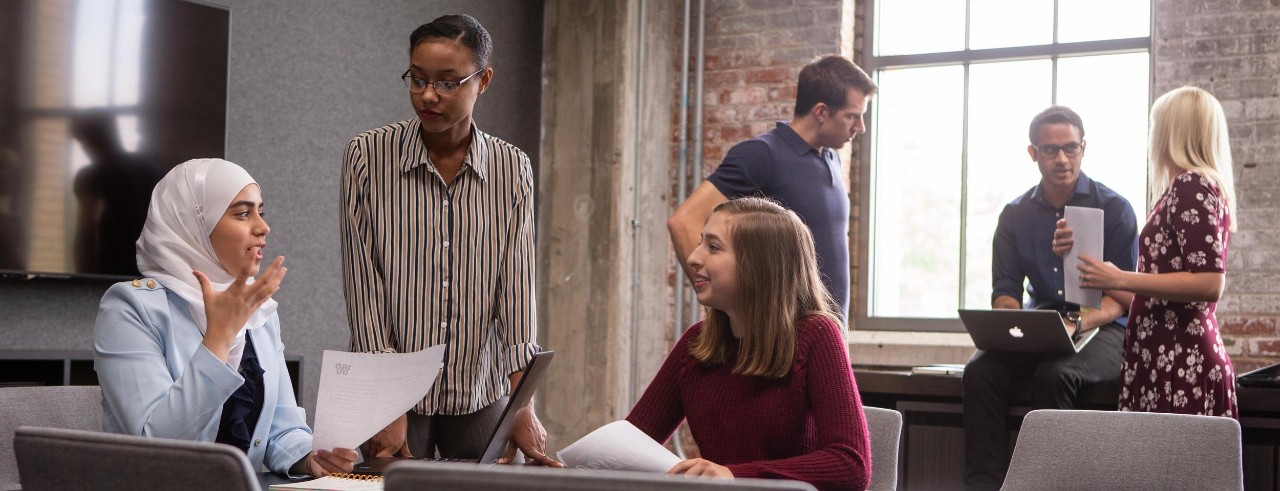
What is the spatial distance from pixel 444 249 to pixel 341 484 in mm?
718

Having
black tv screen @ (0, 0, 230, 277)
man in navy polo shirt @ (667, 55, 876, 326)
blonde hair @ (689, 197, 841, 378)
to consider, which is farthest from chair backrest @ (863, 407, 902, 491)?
black tv screen @ (0, 0, 230, 277)

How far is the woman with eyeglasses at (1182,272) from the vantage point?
300 centimetres

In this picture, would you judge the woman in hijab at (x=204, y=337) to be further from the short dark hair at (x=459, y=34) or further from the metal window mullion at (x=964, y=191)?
the metal window mullion at (x=964, y=191)

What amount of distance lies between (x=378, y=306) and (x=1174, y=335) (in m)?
2.02

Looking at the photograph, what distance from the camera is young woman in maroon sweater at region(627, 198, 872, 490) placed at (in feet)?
6.04

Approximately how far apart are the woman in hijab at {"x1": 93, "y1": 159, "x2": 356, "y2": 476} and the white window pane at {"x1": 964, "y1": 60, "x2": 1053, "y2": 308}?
3.96 meters

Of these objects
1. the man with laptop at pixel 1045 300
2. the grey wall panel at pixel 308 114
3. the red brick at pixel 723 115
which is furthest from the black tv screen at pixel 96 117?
the man with laptop at pixel 1045 300

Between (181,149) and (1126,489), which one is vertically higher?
(181,149)

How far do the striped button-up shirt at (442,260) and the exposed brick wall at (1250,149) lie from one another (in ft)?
11.3

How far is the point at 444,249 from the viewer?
7.32 ft

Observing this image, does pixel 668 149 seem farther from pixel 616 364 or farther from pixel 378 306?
pixel 378 306

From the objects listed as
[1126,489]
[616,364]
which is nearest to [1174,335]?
[1126,489]

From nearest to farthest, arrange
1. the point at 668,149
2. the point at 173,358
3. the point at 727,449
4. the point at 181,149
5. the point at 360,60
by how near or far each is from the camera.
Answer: the point at 173,358 → the point at 727,449 → the point at 181,149 → the point at 360,60 → the point at 668,149

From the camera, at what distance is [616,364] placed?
5.38 metres
